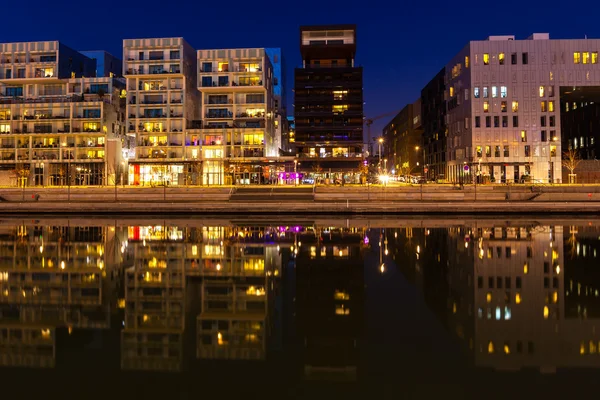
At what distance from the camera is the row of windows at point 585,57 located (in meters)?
90.6

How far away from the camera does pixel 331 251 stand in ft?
69.1

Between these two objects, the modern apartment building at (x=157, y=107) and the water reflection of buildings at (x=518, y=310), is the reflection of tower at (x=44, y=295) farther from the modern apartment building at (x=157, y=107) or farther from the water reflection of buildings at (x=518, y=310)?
the modern apartment building at (x=157, y=107)

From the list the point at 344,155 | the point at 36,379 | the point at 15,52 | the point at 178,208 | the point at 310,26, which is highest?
the point at 310,26

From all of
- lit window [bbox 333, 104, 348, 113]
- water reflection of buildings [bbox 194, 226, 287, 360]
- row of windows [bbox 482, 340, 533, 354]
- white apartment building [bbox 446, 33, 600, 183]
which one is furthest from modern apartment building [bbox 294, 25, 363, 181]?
row of windows [bbox 482, 340, 533, 354]

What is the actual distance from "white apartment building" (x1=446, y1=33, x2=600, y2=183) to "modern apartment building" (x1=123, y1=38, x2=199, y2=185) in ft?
178

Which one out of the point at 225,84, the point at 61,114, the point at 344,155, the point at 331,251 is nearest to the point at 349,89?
the point at 344,155

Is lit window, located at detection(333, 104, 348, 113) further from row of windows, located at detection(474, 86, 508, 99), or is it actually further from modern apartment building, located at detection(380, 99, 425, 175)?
row of windows, located at detection(474, 86, 508, 99)

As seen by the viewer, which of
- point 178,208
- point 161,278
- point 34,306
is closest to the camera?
point 34,306

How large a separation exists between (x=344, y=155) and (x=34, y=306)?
107657mm

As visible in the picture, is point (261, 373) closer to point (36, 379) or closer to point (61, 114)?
point (36, 379)

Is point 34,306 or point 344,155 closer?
point 34,306

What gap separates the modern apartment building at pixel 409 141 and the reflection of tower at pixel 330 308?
11611cm

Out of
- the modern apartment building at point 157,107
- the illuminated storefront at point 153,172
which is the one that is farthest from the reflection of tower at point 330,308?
the modern apartment building at point 157,107

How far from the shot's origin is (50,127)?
99188 millimetres
